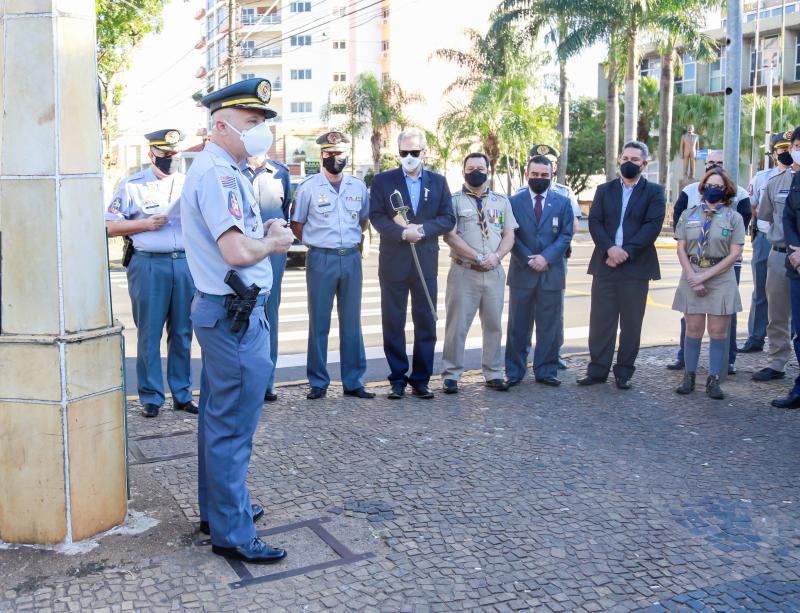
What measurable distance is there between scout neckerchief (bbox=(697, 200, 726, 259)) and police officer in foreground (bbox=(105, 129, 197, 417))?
14.5 feet

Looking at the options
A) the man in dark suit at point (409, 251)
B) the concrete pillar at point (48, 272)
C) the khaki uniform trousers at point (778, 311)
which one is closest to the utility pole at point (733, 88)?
the khaki uniform trousers at point (778, 311)

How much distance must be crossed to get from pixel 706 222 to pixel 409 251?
2645 millimetres

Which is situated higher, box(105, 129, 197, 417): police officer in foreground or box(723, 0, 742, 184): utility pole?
box(723, 0, 742, 184): utility pole

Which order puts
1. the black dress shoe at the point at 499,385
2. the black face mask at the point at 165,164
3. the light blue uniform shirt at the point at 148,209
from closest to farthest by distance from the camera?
1. the light blue uniform shirt at the point at 148,209
2. the black face mask at the point at 165,164
3. the black dress shoe at the point at 499,385

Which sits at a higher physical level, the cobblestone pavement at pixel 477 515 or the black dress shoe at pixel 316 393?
the black dress shoe at pixel 316 393

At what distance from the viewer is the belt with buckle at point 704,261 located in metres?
7.50

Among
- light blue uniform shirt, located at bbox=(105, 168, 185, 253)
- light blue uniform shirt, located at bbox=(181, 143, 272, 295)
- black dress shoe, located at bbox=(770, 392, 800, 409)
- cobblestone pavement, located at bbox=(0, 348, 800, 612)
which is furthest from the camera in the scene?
black dress shoe, located at bbox=(770, 392, 800, 409)

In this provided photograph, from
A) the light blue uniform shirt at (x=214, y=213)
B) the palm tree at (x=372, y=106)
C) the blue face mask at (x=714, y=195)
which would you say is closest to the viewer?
the light blue uniform shirt at (x=214, y=213)

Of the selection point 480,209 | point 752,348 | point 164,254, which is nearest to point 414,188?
point 480,209

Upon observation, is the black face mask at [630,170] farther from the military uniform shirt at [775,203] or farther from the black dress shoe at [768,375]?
the black dress shoe at [768,375]

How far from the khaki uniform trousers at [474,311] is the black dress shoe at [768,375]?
2.47 meters

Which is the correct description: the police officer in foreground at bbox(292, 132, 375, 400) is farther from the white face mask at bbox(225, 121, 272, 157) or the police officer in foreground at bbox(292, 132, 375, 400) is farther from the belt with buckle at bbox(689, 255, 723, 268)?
the white face mask at bbox(225, 121, 272, 157)

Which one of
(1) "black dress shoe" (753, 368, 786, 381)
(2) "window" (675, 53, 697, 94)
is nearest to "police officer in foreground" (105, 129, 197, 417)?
(1) "black dress shoe" (753, 368, 786, 381)

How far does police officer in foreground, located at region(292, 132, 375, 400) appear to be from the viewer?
287 inches
